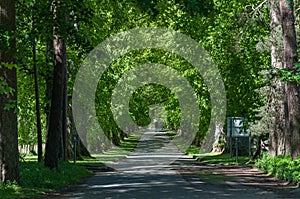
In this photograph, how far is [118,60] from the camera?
147 feet

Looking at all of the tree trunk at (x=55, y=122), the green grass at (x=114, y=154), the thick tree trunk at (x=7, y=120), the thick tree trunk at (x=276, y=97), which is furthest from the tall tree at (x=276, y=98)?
the thick tree trunk at (x=7, y=120)

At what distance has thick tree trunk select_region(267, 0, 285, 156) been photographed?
29797mm

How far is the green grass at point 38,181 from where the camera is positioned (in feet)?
55.7

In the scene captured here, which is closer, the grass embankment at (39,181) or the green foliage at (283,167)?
the grass embankment at (39,181)

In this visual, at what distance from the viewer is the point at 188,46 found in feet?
151

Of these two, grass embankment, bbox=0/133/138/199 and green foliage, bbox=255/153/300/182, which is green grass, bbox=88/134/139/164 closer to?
green foliage, bbox=255/153/300/182

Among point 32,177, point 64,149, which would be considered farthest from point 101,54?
point 32,177

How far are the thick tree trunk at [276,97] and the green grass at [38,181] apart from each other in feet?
33.5

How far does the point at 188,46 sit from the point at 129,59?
5.16 metres

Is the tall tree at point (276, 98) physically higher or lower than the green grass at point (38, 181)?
higher

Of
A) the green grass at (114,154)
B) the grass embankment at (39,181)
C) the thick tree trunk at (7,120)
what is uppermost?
the thick tree trunk at (7,120)

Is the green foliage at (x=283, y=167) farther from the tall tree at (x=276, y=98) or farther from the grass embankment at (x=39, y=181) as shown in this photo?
the grass embankment at (x=39, y=181)

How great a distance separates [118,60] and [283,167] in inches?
910

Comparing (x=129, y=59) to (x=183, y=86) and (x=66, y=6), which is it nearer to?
(x=183, y=86)
